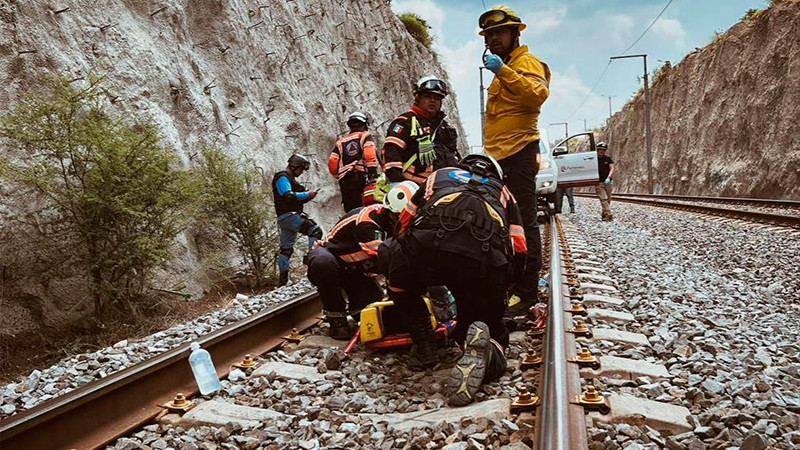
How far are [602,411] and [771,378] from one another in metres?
1.09

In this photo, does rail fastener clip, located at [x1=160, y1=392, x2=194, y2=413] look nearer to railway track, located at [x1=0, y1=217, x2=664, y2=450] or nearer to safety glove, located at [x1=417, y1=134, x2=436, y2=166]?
railway track, located at [x1=0, y1=217, x2=664, y2=450]

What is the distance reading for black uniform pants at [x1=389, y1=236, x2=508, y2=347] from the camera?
10.5 ft

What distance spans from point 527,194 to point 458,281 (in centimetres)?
156

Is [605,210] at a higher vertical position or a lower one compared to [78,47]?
lower

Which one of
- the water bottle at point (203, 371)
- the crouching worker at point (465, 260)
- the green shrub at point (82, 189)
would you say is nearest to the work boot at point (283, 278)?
the green shrub at point (82, 189)

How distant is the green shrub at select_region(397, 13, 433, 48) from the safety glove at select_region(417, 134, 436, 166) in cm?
2386

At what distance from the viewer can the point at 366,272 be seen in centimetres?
438

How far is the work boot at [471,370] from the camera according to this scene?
2.90m

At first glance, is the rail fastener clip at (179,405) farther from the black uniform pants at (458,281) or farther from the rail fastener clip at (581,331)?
the rail fastener clip at (581,331)

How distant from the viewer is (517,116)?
447 cm

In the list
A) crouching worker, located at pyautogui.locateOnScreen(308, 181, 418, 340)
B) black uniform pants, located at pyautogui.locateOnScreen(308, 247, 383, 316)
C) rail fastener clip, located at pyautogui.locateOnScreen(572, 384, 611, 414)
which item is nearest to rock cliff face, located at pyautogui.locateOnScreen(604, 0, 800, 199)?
black uniform pants, located at pyautogui.locateOnScreen(308, 247, 383, 316)

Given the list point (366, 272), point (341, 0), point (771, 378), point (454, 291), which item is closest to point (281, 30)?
point (341, 0)

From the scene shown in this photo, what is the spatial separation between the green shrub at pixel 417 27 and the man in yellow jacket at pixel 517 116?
24301 millimetres

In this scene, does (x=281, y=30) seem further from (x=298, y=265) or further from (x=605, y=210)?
(x=605, y=210)
